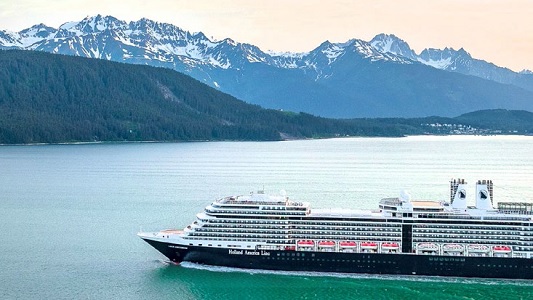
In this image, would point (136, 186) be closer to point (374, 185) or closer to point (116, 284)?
point (374, 185)

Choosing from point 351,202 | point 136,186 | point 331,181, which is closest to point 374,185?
point 331,181

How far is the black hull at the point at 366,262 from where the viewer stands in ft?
153

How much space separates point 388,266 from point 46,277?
19398mm

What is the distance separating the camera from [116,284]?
46.6 meters

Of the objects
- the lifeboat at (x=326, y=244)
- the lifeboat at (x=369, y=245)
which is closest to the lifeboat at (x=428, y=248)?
the lifeboat at (x=369, y=245)

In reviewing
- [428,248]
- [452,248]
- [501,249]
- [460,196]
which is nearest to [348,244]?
[428,248]

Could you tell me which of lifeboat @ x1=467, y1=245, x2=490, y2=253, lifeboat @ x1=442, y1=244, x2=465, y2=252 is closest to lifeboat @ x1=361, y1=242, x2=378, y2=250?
lifeboat @ x1=442, y1=244, x2=465, y2=252

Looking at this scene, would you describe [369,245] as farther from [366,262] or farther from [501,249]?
[501,249]

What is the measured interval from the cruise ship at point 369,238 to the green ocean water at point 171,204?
2.28 feet

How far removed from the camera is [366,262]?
4750cm

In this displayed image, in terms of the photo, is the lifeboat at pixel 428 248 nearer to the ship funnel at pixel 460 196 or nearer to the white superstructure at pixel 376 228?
the white superstructure at pixel 376 228

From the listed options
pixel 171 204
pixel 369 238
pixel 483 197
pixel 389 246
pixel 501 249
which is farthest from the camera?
pixel 171 204

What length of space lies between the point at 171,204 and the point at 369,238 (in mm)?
32654

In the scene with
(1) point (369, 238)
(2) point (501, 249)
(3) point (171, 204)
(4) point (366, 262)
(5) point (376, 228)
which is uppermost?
(5) point (376, 228)
